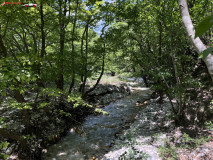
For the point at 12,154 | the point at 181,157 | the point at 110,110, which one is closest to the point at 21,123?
the point at 12,154

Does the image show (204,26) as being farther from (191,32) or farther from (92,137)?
(92,137)

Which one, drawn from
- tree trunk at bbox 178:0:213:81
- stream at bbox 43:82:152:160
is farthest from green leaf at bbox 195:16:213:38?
stream at bbox 43:82:152:160

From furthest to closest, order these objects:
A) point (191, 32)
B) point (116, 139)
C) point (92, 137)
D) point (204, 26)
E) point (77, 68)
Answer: point (77, 68) → point (92, 137) → point (116, 139) → point (191, 32) → point (204, 26)

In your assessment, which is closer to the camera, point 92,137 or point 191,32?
point 191,32

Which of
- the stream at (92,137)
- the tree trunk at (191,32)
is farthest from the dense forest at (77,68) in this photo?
the tree trunk at (191,32)

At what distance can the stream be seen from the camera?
4.84 m

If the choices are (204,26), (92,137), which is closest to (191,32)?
(204,26)

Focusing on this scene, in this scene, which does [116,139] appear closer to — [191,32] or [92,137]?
[92,137]

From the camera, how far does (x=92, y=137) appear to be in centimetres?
597

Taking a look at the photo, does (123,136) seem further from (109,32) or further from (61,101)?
(109,32)

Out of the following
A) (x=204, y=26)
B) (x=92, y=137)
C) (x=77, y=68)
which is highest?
(x=77, y=68)

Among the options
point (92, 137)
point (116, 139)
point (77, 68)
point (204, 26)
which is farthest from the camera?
point (77, 68)

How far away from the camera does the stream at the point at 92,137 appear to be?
484 cm

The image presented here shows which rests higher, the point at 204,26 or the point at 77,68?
the point at 77,68
